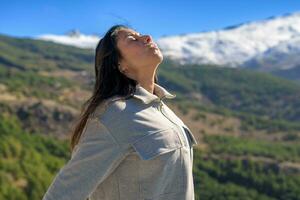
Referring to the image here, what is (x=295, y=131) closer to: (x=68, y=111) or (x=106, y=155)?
(x=68, y=111)

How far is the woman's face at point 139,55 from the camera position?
4.54 m

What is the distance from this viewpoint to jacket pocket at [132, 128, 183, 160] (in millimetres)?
3949

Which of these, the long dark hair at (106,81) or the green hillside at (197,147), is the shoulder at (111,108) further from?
the green hillside at (197,147)

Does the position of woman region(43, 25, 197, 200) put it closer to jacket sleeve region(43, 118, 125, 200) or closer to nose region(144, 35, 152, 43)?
jacket sleeve region(43, 118, 125, 200)

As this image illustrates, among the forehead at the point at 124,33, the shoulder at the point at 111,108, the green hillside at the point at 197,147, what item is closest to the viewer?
the shoulder at the point at 111,108

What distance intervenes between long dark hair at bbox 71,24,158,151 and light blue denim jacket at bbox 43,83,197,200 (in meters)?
0.20

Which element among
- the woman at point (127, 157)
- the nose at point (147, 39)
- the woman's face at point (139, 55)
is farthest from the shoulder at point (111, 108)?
the nose at point (147, 39)

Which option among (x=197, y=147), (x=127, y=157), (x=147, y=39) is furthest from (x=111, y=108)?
(x=197, y=147)

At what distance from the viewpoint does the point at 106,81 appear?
446cm

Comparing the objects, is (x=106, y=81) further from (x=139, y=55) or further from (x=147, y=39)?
(x=147, y=39)

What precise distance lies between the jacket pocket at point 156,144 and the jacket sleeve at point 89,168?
5.2 inches

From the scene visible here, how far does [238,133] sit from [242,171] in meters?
50.9

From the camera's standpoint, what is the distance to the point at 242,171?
128625 mm

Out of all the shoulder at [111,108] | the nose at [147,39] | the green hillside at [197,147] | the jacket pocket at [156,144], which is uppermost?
the nose at [147,39]
